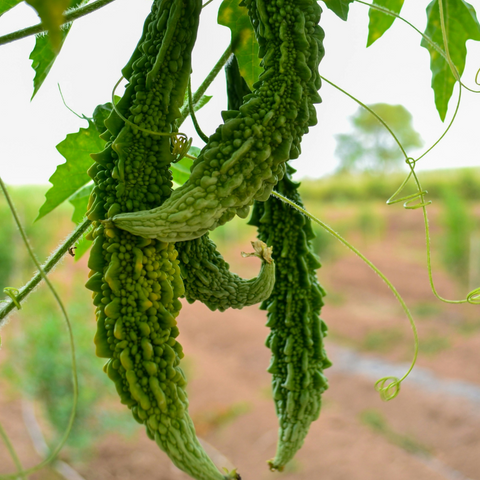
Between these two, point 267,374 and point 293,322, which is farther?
point 267,374

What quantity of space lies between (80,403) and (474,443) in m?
2.71

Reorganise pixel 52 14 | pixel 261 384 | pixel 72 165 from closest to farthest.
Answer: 1. pixel 52 14
2. pixel 72 165
3. pixel 261 384

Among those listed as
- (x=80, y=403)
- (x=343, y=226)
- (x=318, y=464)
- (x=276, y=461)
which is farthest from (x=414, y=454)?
(x=343, y=226)

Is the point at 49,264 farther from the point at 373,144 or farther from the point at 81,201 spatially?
the point at 373,144

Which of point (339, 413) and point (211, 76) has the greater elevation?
point (339, 413)

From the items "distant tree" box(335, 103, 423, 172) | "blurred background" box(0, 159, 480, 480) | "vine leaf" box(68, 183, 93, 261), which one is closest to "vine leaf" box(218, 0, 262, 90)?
"vine leaf" box(68, 183, 93, 261)

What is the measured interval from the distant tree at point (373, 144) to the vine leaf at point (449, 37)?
9409mm

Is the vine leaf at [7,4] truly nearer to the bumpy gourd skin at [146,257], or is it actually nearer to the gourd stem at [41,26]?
the gourd stem at [41,26]

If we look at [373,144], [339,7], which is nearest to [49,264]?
[339,7]

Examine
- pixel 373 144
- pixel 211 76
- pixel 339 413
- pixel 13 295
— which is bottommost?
→ pixel 13 295

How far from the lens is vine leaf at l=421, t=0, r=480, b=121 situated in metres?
0.62

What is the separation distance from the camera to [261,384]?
4383 mm

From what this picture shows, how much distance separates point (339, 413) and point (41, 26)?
3.88 m

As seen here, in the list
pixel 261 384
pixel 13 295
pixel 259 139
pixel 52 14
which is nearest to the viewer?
pixel 52 14
